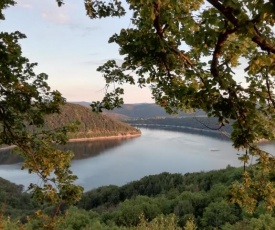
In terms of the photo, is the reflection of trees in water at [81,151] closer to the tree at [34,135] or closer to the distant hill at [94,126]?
the distant hill at [94,126]

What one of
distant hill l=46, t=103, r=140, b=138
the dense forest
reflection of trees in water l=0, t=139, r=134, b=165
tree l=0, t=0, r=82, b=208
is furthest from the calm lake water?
tree l=0, t=0, r=82, b=208

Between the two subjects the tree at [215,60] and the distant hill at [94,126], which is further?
the distant hill at [94,126]

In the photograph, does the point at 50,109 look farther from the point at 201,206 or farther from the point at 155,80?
the point at 201,206

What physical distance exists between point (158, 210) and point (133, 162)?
72.3 meters

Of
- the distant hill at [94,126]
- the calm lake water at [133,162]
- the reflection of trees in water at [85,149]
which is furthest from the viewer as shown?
the distant hill at [94,126]

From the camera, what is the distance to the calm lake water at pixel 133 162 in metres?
85.9

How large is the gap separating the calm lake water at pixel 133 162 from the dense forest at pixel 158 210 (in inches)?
671

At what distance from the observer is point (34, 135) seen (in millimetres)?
6613

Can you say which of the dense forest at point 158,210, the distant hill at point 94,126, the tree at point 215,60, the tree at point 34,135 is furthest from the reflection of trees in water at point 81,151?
the tree at point 215,60

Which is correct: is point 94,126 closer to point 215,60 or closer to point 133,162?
point 133,162

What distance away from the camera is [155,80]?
5.80 m

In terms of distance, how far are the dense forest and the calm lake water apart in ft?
55.9

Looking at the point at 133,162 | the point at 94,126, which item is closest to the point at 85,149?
the point at 133,162

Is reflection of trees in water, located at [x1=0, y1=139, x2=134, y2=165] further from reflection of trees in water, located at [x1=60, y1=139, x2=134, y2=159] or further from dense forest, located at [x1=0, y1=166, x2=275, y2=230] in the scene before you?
dense forest, located at [x1=0, y1=166, x2=275, y2=230]
